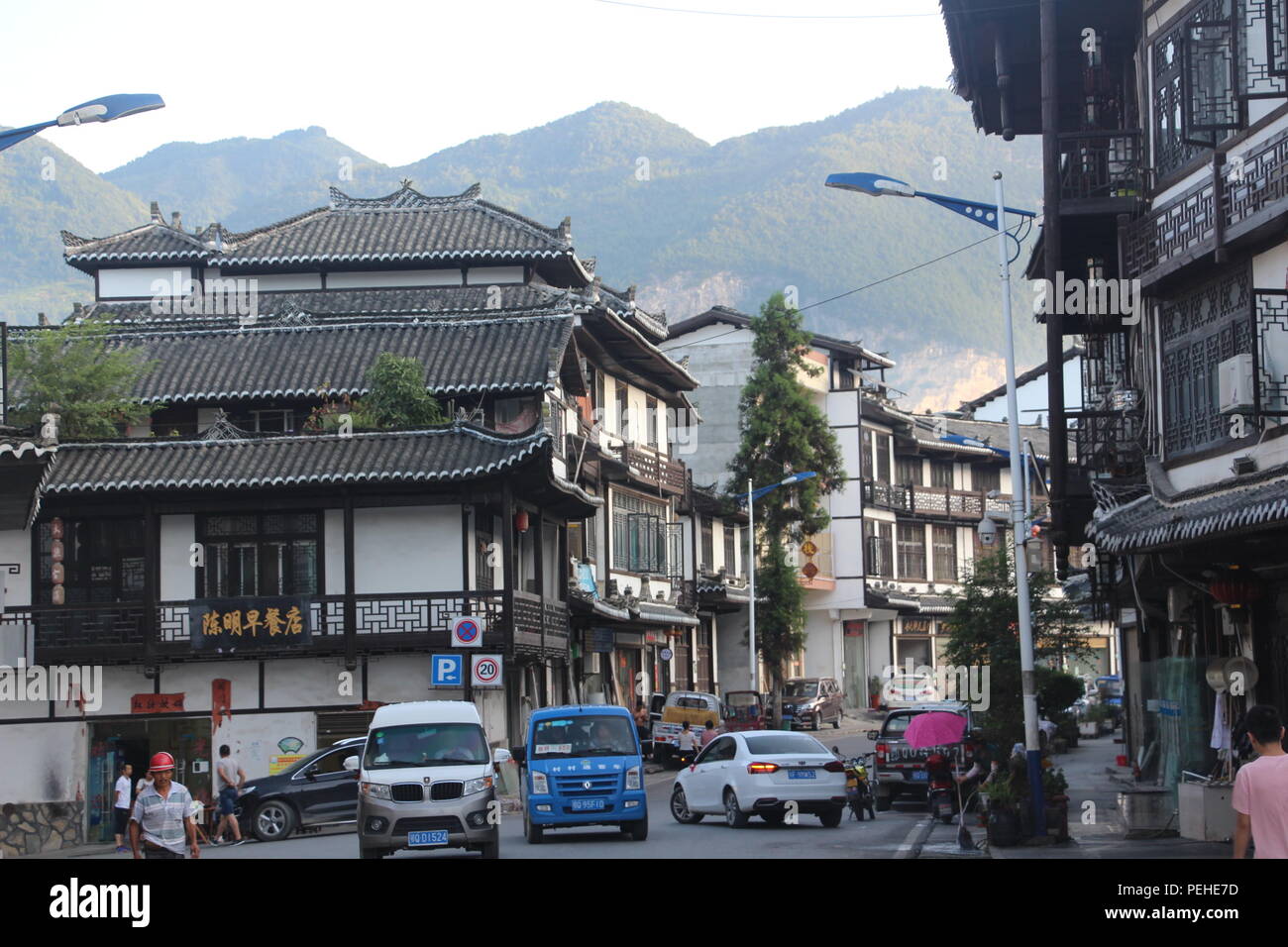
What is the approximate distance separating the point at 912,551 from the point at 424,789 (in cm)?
6229

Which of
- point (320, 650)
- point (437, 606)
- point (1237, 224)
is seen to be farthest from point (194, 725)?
point (1237, 224)

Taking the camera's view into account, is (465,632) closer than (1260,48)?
No

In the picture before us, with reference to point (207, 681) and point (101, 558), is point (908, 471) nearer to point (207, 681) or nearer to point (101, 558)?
point (207, 681)

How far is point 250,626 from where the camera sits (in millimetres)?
35438

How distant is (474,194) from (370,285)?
4897mm

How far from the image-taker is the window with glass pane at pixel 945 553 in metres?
83.5

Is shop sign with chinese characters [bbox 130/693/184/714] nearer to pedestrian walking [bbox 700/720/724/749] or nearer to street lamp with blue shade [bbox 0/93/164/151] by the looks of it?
pedestrian walking [bbox 700/720/724/749]

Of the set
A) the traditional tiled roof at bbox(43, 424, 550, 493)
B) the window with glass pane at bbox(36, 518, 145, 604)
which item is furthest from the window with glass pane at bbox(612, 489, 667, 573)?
the window with glass pane at bbox(36, 518, 145, 604)

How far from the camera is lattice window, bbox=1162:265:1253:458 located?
20750 millimetres

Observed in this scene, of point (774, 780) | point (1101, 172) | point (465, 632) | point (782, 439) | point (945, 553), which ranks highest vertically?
point (1101, 172)

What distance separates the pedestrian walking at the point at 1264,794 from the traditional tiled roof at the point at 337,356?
1180 inches

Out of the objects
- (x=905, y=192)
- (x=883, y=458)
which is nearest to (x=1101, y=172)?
(x=905, y=192)

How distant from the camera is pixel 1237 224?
19.8m
